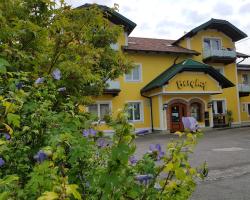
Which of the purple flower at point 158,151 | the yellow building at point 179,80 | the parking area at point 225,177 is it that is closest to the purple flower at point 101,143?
the purple flower at point 158,151

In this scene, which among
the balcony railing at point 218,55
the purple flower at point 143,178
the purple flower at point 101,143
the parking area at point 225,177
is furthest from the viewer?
the balcony railing at point 218,55

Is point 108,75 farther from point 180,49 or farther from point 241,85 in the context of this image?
point 241,85

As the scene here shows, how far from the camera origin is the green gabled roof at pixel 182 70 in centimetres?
2338

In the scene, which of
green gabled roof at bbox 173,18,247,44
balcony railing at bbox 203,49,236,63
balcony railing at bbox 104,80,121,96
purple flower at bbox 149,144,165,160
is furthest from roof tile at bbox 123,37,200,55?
purple flower at bbox 149,144,165,160

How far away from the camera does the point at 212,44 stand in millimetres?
28234

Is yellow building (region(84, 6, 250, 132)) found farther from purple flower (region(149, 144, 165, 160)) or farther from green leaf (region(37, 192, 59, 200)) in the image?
green leaf (region(37, 192, 59, 200))

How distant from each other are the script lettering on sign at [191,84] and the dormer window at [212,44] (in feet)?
13.7

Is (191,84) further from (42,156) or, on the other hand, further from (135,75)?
(42,156)

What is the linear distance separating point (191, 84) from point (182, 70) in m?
1.26

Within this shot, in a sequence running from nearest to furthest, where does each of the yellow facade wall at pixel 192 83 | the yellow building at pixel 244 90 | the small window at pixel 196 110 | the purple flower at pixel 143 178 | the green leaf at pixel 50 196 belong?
the green leaf at pixel 50 196
the purple flower at pixel 143 178
the yellow facade wall at pixel 192 83
the small window at pixel 196 110
the yellow building at pixel 244 90

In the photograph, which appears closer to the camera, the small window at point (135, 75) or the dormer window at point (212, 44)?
the small window at point (135, 75)

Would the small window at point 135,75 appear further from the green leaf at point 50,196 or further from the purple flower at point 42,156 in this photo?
the green leaf at point 50,196

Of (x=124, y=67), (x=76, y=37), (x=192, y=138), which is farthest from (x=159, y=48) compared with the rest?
(x=192, y=138)

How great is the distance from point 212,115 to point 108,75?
21.0 m
